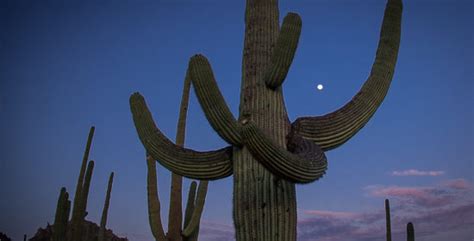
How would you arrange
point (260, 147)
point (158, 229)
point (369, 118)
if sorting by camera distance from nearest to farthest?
point (260, 147) → point (369, 118) → point (158, 229)

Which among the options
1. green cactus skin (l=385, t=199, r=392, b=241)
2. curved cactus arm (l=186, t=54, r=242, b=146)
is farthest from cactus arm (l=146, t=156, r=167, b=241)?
green cactus skin (l=385, t=199, r=392, b=241)

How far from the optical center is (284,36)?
383 cm

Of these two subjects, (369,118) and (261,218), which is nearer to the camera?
(261,218)

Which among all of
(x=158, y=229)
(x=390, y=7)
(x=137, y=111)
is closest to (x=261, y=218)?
(x=137, y=111)

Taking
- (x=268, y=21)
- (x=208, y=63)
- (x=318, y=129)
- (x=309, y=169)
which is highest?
(x=268, y=21)

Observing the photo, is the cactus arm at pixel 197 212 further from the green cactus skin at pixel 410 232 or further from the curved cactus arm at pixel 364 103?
the green cactus skin at pixel 410 232

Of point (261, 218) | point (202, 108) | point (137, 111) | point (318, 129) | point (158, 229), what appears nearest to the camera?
point (261, 218)

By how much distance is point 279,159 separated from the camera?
11.0ft

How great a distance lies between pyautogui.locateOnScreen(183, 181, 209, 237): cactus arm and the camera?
7.70m

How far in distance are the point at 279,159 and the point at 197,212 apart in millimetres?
4685

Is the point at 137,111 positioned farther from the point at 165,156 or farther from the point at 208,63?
the point at 208,63

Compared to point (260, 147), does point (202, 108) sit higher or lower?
higher

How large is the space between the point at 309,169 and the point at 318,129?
30.9 inches

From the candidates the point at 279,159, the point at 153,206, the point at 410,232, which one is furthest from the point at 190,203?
the point at 410,232
